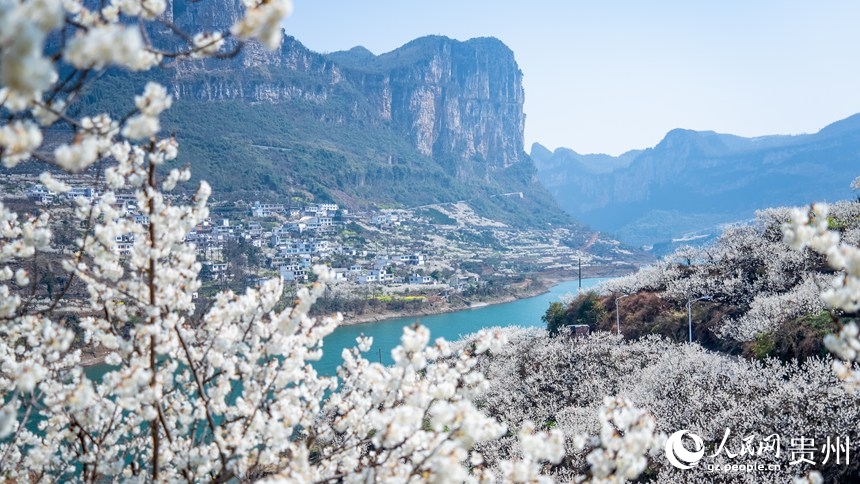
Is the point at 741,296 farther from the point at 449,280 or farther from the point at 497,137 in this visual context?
the point at 497,137

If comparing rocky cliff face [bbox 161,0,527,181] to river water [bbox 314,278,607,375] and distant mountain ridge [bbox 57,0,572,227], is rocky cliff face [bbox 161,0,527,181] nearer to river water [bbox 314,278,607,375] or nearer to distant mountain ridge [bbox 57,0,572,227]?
distant mountain ridge [bbox 57,0,572,227]

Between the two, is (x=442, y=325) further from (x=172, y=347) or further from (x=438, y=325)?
(x=172, y=347)

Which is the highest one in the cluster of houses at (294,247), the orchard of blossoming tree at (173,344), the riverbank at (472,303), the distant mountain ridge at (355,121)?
the distant mountain ridge at (355,121)

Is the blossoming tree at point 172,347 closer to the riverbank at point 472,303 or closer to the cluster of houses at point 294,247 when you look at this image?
the riverbank at point 472,303

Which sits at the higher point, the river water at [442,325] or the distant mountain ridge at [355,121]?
the distant mountain ridge at [355,121]

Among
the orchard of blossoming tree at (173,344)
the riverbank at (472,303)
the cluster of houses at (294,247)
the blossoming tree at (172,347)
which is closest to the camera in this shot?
the orchard of blossoming tree at (173,344)

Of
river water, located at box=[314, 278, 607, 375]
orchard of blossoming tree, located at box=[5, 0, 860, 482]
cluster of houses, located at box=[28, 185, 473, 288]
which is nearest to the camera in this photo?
orchard of blossoming tree, located at box=[5, 0, 860, 482]

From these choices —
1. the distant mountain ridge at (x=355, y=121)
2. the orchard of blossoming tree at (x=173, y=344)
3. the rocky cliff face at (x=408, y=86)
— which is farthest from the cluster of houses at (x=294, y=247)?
the orchard of blossoming tree at (x=173, y=344)

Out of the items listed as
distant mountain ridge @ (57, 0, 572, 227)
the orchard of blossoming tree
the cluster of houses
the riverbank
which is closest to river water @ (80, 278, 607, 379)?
the riverbank
